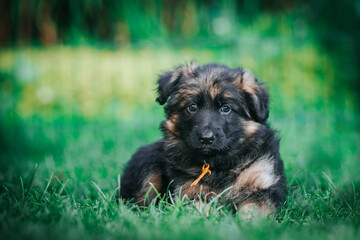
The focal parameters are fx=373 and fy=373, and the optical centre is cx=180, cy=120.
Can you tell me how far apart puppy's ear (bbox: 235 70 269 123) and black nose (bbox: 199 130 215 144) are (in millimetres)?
477

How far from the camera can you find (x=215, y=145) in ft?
9.61

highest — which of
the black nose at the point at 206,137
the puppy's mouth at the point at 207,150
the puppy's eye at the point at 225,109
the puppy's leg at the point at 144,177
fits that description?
the puppy's eye at the point at 225,109

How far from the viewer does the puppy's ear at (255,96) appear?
3098 mm

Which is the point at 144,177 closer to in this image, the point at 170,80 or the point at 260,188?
the point at 170,80

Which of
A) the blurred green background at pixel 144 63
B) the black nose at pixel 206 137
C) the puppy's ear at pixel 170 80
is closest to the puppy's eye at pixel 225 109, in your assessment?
the black nose at pixel 206 137

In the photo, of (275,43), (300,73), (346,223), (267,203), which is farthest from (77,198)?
(300,73)

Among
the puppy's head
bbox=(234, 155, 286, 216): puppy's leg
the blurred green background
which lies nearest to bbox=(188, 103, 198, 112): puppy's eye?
the puppy's head

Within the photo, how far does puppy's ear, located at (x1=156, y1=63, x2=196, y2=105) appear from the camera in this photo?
3.28 metres

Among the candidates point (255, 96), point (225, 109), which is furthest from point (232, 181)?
Result: point (255, 96)

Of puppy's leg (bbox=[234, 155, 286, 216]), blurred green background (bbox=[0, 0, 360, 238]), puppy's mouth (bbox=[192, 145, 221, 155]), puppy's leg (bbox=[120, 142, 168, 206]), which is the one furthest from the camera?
blurred green background (bbox=[0, 0, 360, 238])

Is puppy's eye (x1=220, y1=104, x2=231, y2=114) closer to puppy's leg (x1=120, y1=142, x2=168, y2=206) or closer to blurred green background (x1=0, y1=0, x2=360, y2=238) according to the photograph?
puppy's leg (x1=120, y1=142, x2=168, y2=206)

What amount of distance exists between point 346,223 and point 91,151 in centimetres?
402

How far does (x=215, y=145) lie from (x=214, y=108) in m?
0.35

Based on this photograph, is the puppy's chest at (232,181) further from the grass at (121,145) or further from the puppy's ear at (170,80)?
the puppy's ear at (170,80)
